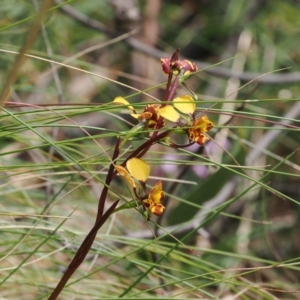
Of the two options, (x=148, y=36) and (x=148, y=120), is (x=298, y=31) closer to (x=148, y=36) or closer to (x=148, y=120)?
(x=148, y=36)

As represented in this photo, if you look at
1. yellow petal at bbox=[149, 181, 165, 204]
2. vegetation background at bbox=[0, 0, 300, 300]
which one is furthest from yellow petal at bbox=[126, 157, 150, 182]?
vegetation background at bbox=[0, 0, 300, 300]

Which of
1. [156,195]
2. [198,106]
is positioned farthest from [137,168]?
[198,106]

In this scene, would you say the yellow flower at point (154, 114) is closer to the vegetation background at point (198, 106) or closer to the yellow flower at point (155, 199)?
the yellow flower at point (155, 199)

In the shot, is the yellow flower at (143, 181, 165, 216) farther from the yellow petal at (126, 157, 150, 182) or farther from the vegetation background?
the vegetation background

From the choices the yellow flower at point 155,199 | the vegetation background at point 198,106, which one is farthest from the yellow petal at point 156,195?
the vegetation background at point 198,106

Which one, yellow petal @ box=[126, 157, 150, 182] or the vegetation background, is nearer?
yellow petal @ box=[126, 157, 150, 182]

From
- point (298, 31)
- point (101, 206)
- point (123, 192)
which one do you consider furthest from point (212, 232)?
point (101, 206)

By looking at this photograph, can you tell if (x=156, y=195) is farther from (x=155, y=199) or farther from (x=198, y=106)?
(x=198, y=106)
